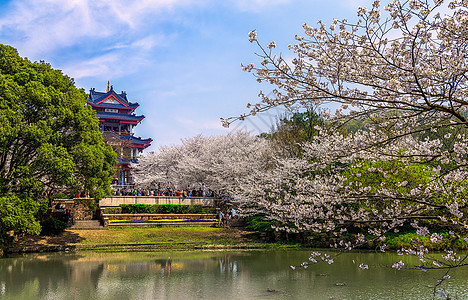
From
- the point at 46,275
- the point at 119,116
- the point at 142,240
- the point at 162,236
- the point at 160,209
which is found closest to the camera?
the point at 46,275

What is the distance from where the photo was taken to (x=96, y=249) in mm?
19656

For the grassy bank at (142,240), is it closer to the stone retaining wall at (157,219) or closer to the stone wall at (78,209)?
the stone retaining wall at (157,219)

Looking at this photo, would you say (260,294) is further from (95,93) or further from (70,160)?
(95,93)

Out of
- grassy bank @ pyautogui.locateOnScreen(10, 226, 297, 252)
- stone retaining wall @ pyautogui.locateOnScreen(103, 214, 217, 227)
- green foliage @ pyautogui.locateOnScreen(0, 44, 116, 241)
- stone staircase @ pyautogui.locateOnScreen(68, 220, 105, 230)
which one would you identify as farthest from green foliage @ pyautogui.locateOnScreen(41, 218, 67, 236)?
green foliage @ pyautogui.locateOnScreen(0, 44, 116, 241)

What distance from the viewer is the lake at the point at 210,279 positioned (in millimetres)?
10258

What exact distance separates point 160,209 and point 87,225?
18.9 feet

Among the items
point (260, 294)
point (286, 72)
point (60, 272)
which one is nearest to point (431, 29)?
point (286, 72)

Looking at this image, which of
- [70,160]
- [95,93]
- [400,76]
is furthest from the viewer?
[95,93]

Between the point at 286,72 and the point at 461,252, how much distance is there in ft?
48.6

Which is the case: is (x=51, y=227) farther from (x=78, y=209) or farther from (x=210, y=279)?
(x=210, y=279)

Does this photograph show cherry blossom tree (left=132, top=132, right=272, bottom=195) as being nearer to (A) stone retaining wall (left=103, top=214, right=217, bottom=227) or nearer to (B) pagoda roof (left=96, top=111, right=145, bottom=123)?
(A) stone retaining wall (left=103, top=214, right=217, bottom=227)

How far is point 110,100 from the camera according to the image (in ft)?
176

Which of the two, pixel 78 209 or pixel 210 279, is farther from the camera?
pixel 78 209

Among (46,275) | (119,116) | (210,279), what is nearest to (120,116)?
(119,116)
